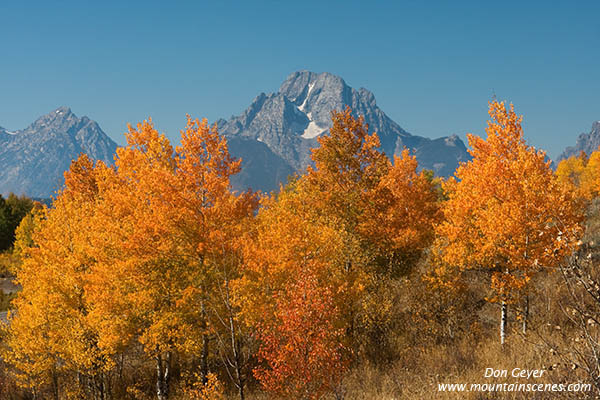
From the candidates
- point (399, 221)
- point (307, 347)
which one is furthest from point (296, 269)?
point (399, 221)

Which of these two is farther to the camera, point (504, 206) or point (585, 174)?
point (585, 174)

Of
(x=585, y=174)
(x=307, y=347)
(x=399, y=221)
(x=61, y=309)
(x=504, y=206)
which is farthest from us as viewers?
(x=585, y=174)

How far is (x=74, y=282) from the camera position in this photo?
1675cm

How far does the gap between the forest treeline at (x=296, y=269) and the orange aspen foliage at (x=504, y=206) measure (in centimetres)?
6

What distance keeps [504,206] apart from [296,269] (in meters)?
7.62

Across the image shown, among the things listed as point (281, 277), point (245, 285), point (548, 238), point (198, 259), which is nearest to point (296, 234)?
point (281, 277)

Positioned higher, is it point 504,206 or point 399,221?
point 399,221

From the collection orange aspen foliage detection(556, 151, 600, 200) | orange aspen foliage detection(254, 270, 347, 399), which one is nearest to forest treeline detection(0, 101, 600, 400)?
orange aspen foliage detection(254, 270, 347, 399)

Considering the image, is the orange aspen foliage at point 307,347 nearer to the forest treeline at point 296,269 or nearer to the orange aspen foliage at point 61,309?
the forest treeline at point 296,269

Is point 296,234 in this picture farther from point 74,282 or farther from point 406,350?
point 74,282

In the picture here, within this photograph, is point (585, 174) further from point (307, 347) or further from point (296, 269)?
point (307, 347)

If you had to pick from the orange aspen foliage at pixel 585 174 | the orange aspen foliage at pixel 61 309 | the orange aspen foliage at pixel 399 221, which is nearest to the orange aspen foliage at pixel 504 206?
the orange aspen foliage at pixel 399 221

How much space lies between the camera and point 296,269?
1445 centimetres

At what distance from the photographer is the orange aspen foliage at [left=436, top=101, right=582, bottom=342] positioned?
13.9 metres
